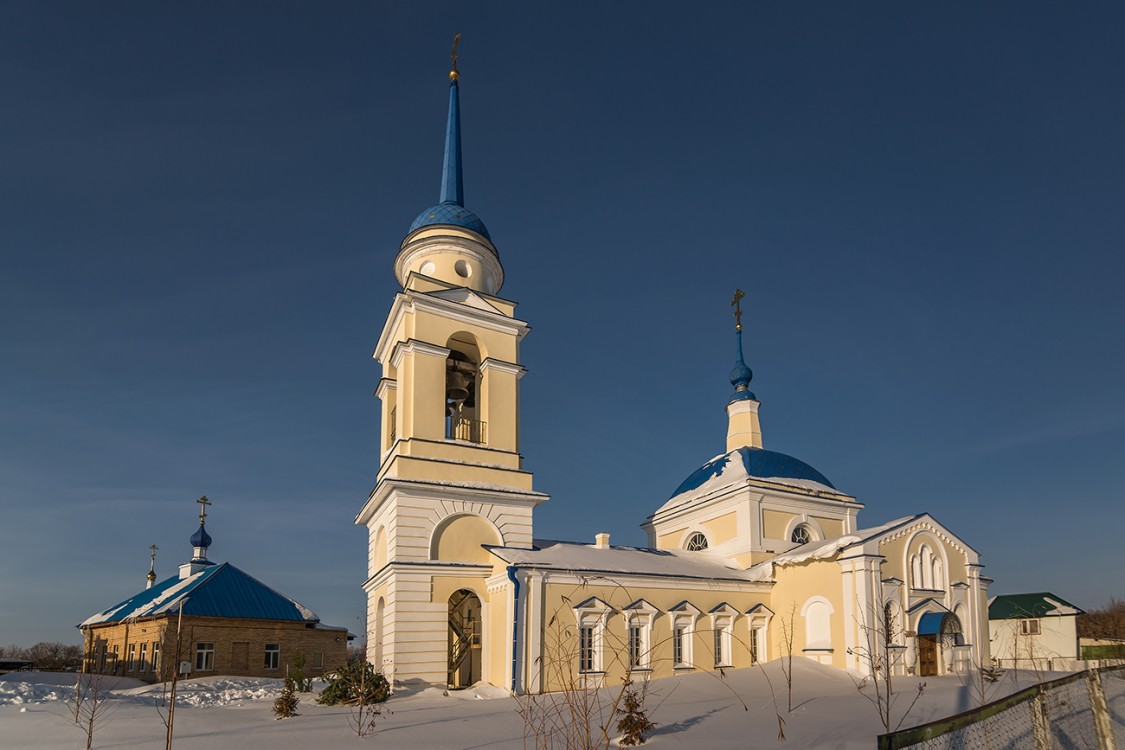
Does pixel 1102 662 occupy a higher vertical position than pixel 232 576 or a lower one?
lower

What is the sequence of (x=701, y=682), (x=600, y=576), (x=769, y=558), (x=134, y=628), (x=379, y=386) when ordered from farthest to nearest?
1. (x=134, y=628)
2. (x=769, y=558)
3. (x=379, y=386)
4. (x=600, y=576)
5. (x=701, y=682)

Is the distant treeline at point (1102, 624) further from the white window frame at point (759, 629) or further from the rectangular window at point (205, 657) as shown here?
the rectangular window at point (205, 657)

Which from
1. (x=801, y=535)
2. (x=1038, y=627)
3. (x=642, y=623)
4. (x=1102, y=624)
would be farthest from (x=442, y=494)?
(x=1102, y=624)

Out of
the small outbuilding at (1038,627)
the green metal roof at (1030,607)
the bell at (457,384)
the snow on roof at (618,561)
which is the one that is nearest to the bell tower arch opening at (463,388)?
the bell at (457,384)

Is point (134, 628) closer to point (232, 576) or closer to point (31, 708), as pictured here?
point (232, 576)

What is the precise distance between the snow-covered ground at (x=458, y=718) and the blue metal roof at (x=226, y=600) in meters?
10.7

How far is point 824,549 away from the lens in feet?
76.1

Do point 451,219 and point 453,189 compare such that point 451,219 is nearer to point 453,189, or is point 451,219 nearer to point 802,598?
point 453,189

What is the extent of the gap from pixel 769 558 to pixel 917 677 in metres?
5.91

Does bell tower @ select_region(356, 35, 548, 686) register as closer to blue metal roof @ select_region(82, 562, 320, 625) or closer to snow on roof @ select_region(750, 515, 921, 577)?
snow on roof @ select_region(750, 515, 921, 577)

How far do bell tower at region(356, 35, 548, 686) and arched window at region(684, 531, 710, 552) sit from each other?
982 cm

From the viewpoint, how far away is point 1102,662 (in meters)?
24.0

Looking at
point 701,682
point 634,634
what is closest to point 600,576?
point 634,634

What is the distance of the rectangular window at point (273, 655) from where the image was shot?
102 feet
